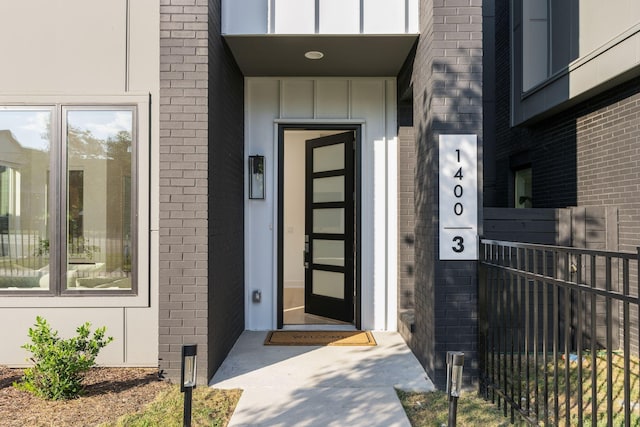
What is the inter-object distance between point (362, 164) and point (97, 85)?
3107 millimetres

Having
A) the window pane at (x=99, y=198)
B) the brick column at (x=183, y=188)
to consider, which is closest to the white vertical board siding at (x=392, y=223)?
the brick column at (x=183, y=188)

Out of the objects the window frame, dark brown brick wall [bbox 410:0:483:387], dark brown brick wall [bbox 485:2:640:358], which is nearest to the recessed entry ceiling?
dark brown brick wall [bbox 410:0:483:387]

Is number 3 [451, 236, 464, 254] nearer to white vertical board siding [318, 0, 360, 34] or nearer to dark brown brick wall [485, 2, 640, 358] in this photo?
dark brown brick wall [485, 2, 640, 358]

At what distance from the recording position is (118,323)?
4039 millimetres

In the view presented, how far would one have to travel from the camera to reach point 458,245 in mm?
3674

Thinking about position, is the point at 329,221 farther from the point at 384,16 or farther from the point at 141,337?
the point at 141,337

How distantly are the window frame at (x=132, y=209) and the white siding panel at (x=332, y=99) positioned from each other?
2.21m

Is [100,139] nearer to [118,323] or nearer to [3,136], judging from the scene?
[3,136]

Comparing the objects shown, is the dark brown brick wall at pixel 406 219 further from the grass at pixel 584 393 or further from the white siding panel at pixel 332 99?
the grass at pixel 584 393

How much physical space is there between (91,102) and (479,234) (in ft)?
12.6

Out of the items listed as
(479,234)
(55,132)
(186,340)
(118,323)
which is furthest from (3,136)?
(479,234)

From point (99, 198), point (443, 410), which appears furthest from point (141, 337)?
point (443, 410)

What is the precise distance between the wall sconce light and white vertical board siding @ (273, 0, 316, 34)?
5.58ft

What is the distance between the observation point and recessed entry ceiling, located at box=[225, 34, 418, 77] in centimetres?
434
